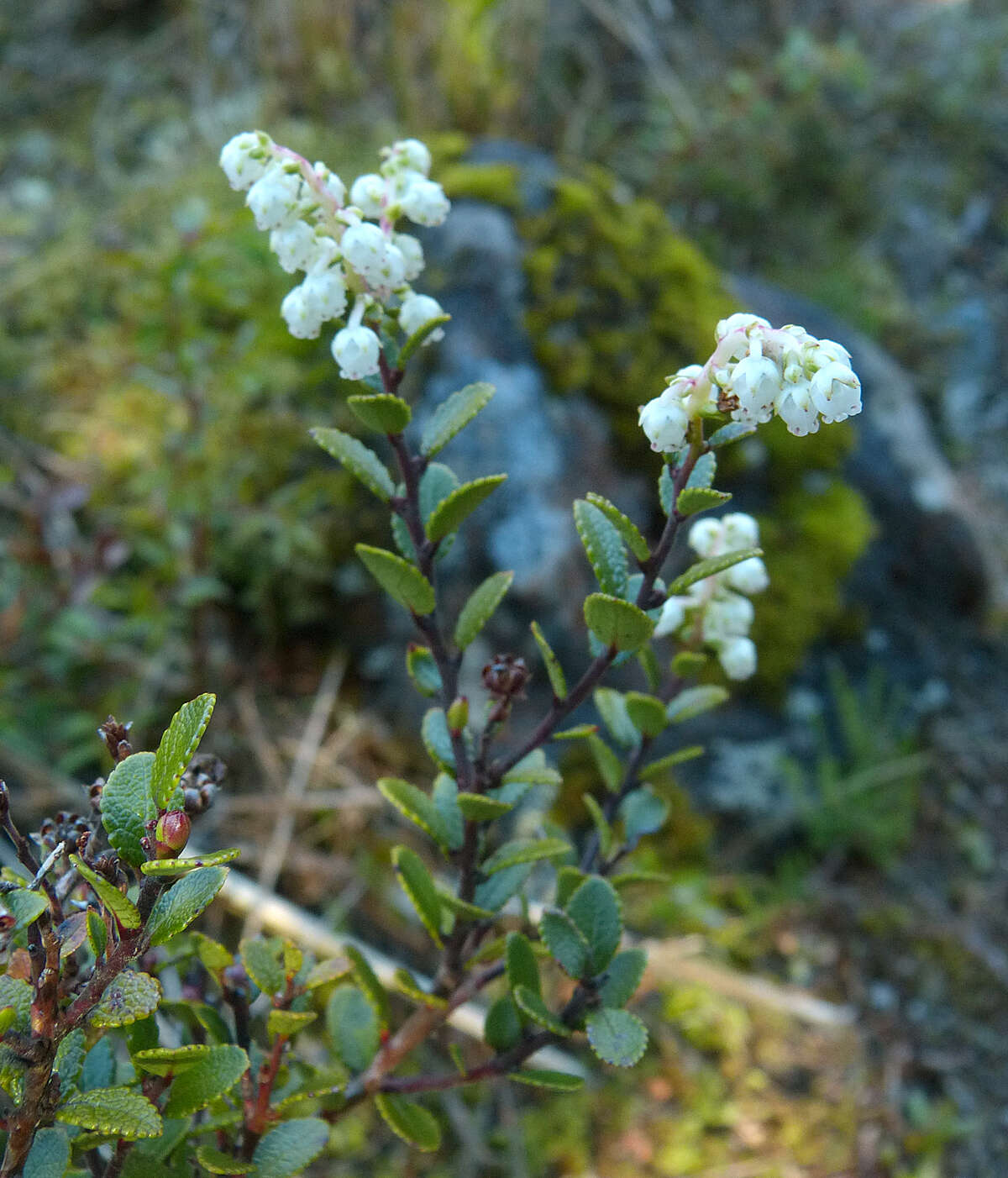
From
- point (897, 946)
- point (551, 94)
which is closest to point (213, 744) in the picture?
point (897, 946)

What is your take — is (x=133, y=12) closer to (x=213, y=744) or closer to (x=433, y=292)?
(x=433, y=292)

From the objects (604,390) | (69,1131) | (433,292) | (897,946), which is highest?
(69,1131)

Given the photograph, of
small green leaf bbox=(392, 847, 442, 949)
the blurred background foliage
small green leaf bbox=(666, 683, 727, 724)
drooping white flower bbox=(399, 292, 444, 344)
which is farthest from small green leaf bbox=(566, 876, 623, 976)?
the blurred background foliage

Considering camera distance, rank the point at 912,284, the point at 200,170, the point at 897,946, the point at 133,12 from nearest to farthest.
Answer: the point at 897,946, the point at 200,170, the point at 912,284, the point at 133,12

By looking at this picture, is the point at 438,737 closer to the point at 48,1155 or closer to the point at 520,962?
the point at 520,962

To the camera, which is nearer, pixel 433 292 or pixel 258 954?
pixel 258 954

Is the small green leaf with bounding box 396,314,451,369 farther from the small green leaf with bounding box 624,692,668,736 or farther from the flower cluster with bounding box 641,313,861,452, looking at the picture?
the small green leaf with bounding box 624,692,668,736

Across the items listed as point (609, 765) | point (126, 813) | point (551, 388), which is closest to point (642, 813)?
point (609, 765)
